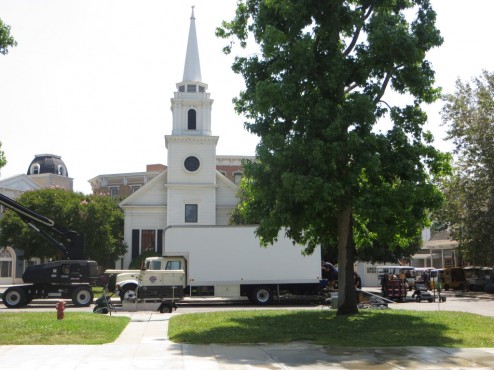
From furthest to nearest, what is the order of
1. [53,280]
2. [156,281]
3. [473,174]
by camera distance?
[473,174] < [53,280] < [156,281]

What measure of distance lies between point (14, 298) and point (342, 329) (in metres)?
18.1

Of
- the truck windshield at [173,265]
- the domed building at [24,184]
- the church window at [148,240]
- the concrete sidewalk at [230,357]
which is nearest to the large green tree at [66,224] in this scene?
the domed building at [24,184]

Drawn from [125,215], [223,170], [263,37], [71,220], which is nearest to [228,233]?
[263,37]

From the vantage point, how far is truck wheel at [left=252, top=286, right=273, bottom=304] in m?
30.5

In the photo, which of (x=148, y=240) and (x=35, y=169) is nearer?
(x=148, y=240)

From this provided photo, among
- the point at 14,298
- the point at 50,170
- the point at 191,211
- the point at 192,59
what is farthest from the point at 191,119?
the point at 50,170

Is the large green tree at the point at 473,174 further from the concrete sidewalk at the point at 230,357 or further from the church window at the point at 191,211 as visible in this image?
the concrete sidewalk at the point at 230,357

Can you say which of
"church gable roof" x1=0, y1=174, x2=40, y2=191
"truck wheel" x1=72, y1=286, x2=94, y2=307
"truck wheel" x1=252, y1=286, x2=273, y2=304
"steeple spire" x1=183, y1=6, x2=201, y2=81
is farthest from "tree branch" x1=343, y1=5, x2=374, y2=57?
"church gable roof" x1=0, y1=174, x2=40, y2=191

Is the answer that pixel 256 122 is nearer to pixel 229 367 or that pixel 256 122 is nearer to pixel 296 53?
pixel 296 53

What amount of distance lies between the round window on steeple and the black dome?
48961 mm

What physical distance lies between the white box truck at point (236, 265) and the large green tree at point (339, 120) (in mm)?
10243

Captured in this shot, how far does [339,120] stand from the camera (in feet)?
57.1

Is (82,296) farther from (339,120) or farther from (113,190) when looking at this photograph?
(113,190)

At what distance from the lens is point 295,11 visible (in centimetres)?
1830
